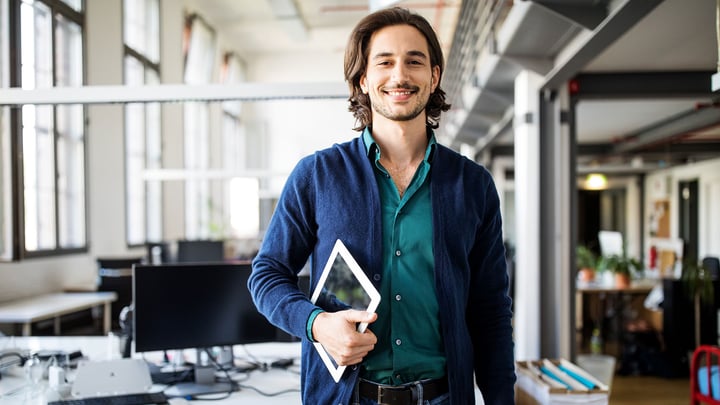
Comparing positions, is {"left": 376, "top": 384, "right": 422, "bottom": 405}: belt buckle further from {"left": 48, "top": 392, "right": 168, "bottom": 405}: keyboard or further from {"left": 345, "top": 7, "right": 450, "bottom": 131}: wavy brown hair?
{"left": 48, "top": 392, "right": 168, "bottom": 405}: keyboard

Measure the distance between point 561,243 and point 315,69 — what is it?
33.1 feet

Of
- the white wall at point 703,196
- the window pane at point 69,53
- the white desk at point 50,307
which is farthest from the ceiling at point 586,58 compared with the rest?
the window pane at point 69,53

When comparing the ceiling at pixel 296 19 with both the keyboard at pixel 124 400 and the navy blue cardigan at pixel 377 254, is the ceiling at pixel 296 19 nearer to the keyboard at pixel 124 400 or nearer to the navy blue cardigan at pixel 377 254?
the keyboard at pixel 124 400

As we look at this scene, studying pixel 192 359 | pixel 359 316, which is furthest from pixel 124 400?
pixel 359 316

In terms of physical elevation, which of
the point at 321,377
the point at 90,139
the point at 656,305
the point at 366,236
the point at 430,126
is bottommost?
the point at 656,305

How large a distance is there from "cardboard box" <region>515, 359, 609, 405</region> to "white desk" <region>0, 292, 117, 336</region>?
127 inches

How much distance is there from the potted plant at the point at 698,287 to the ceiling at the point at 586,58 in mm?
1612

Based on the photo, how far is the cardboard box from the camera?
7.39ft

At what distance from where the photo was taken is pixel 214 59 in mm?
11133

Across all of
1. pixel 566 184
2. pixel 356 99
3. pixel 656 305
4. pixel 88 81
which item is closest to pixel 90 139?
pixel 88 81

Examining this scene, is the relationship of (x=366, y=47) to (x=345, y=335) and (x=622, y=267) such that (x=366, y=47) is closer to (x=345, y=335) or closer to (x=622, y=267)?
(x=345, y=335)

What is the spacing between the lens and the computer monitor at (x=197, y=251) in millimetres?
4582

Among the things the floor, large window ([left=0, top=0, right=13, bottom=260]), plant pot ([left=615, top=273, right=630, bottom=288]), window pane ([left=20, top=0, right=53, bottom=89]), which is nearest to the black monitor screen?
large window ([left=0, top=0, right=13, bottom=260])

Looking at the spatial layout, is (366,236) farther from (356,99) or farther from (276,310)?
A: (356,99)
